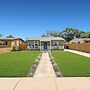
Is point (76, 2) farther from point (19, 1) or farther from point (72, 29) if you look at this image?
point (72, 29)

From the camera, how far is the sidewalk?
23.5 ft

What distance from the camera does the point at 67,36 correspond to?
9469 cm

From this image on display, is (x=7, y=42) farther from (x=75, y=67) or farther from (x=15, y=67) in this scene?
(x=75, y=67)

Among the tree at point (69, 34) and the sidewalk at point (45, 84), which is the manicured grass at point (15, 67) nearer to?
the sidewalk at point (45, 84)

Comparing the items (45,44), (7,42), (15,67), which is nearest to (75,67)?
(15,67)

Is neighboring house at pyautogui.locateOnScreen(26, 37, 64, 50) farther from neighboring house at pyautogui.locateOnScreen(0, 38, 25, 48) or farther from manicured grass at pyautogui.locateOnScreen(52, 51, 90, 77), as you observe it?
manicured grass at pyautogui.locateOnScreen(52, 51, 90, 77)

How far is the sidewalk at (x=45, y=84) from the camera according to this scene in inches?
282

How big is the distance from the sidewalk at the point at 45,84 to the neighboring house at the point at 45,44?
38.4 metres

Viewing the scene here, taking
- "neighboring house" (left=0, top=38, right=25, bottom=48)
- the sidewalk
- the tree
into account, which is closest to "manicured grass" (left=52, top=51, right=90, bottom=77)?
the sidewalk

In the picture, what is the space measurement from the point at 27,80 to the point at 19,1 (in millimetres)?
17258

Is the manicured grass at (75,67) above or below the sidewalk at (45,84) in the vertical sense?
above

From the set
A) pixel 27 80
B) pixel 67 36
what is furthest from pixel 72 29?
pixel 27 80

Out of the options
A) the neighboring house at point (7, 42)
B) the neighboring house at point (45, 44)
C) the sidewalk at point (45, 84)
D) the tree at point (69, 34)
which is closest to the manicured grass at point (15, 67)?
the sidewalk at point (45, 84)

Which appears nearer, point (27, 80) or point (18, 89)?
point (18, 89)
